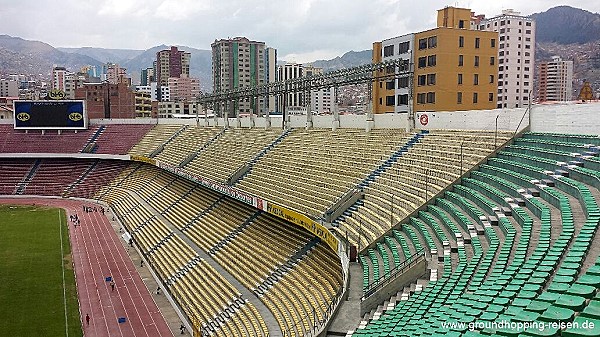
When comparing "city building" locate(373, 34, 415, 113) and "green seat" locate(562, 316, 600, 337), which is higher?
"city building" locate(373, 34, 415, 113)

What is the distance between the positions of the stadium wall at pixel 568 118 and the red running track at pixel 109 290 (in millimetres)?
19482

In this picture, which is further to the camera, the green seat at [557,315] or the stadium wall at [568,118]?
the stadium wall at [568,118]

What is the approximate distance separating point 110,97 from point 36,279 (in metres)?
70.6

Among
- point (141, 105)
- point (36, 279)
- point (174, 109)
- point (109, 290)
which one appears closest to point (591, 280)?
point (109, 290)

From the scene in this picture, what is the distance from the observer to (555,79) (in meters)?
149

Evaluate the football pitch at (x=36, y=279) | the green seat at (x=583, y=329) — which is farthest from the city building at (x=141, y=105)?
the green seat at (x=583, y=329)

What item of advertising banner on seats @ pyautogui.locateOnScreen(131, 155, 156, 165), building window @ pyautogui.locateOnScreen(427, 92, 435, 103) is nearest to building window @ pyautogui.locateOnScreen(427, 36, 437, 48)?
building window @ pyautogui.locateOnScreen(427, 92, 435, 103)

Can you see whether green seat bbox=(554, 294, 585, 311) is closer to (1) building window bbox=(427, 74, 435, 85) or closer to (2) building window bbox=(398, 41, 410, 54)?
(1) building window bbox=(427, 74, 435, 85)

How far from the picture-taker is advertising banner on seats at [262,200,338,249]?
861 inches

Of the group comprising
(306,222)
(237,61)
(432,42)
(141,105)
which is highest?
(237,61)

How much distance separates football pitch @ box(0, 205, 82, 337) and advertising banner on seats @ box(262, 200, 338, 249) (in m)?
10.9

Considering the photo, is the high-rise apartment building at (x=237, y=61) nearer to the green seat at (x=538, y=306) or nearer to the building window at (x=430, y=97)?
the building window at (x=430, y=97)

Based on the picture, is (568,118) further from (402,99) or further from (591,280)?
(402,99)

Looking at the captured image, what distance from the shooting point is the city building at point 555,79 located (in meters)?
145
